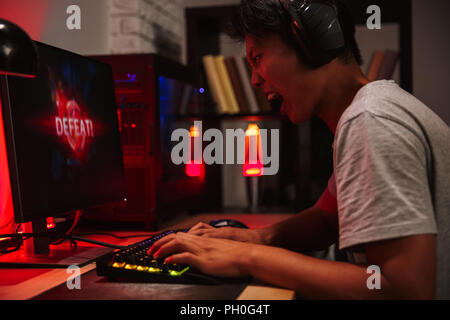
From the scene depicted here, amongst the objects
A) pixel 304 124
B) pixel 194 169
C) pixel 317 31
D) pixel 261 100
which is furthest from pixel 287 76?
pixel 261 100

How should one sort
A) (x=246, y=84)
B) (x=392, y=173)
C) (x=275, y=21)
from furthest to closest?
1. (x=246, y=84)
2. (x=275, y=21)
3. (x=392, y=173)

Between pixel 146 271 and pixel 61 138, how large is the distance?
0.41 m

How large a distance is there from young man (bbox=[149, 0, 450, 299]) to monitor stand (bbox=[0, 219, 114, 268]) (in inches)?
8.3

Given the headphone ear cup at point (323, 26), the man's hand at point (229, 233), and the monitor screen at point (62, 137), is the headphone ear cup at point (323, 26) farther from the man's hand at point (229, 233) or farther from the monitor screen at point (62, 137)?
the monitor screen at point (62, 137)

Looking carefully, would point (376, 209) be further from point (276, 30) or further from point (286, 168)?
point (286, 168)

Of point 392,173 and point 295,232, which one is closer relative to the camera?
point 392,173

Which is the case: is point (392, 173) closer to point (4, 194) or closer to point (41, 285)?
point (41, 285)

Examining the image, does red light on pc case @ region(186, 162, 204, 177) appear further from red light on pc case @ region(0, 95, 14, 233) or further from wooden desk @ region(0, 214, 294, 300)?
wooden desk @ region(0, 214, 294, 300)

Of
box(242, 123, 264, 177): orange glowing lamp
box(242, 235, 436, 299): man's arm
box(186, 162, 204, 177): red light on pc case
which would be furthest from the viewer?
box(242, 123, 264, 177): orange glowing lamp

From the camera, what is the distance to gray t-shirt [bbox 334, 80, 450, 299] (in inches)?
26.8

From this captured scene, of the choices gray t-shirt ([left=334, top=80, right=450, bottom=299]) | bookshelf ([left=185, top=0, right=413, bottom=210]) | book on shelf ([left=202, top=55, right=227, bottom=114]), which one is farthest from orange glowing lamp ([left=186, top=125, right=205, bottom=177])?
gray t-shirt ([left=334, top=80, right=450, bottom=299])

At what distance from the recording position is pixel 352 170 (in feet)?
2.42

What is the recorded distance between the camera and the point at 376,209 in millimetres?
689
